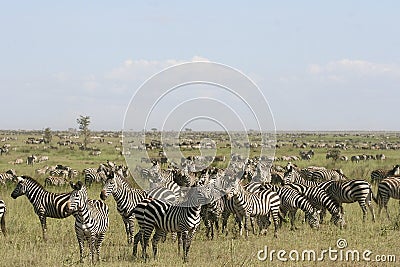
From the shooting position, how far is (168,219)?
470 inches

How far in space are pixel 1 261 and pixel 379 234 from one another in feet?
29.5

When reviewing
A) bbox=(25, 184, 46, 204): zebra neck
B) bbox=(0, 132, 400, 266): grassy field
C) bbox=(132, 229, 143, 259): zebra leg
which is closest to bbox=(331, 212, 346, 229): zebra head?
bbox=(0, 132, 400, 266): grassy field

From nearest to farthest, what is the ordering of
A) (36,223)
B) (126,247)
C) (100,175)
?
(126,247), (36,223), (100,175)

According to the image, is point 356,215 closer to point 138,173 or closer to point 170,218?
point 170,218

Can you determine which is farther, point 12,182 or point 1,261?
point 12,182

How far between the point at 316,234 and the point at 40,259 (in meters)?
7.04

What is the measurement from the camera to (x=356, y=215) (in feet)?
61.1

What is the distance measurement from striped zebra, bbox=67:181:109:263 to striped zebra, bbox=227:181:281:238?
383 centimetres

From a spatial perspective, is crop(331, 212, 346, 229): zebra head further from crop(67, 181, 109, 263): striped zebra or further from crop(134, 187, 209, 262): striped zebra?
crop(67, 181, 109, 263): striped zebra

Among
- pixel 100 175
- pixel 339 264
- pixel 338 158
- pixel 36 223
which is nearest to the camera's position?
pixel 339 264

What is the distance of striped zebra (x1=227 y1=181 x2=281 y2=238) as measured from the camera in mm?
14539

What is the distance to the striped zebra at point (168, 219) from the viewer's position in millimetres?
11695

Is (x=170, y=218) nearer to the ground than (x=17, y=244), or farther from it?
farther from it

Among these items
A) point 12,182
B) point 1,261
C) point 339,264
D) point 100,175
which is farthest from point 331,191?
point 12,182
